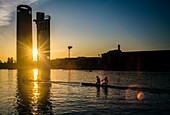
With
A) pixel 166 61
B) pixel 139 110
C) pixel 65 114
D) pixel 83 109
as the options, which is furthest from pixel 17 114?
pixel 166 61

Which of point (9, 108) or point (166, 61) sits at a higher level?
point (166, 61)

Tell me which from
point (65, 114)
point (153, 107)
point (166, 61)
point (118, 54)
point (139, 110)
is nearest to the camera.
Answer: point (65, 114)

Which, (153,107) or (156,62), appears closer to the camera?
(153,107)

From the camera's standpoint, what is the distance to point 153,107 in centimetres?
2206

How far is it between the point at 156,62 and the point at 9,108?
12748cm

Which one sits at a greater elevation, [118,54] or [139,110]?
[118,54]

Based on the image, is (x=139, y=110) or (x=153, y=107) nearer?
(x=139, y=110)

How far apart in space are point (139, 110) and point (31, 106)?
14.3 meters

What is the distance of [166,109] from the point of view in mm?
21078

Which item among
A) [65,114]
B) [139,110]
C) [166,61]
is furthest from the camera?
[166,61]

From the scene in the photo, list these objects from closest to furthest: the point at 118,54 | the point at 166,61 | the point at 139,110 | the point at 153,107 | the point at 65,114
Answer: the point at 65,114 < the point at 139,110 < the point at 153,107 < the point at 166,61 < the point at 118,54

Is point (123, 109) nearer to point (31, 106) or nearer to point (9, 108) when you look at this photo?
point (31, 106)

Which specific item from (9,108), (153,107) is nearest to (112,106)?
(153,107)

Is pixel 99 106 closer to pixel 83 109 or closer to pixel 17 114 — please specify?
pixel 83 109
